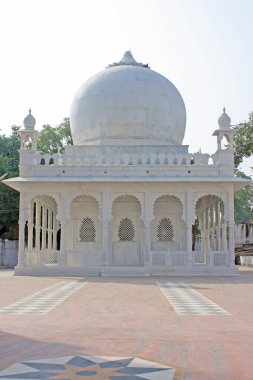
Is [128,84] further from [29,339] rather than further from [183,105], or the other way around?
[29,339]

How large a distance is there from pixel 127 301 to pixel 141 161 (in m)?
11.3

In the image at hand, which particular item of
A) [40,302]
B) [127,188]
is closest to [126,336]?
[40,302]

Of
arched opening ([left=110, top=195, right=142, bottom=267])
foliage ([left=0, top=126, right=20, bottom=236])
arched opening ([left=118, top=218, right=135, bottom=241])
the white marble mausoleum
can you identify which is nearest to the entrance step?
the white marble mausoleum

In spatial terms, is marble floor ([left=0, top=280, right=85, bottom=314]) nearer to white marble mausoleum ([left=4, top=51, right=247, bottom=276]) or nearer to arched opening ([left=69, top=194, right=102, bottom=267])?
white marble mausoleum ([left=4, top=51, right=247, bottom=276])

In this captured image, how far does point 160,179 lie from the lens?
66.2 feet

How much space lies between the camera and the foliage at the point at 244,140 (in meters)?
28.1

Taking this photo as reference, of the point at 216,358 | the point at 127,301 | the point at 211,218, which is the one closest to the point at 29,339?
the point at 216,358

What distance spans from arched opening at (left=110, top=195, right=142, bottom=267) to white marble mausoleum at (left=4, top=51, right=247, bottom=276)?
4cm

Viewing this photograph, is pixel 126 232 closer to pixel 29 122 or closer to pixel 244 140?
pixel 29 122

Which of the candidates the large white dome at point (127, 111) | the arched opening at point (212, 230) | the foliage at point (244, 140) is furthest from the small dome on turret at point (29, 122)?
the foliage at point (244, 140)

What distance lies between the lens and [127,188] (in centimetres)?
2036

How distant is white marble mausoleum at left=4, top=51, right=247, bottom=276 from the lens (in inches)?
789

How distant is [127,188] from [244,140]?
35.4 feet

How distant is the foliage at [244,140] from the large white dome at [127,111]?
432cm
